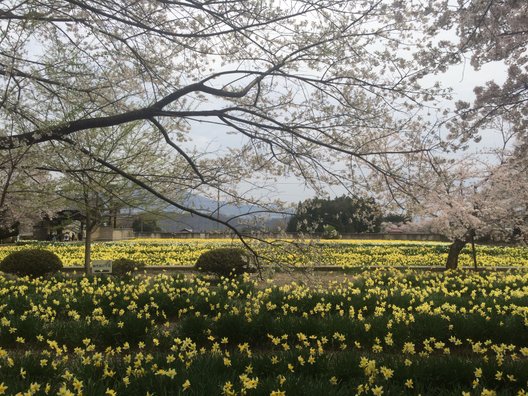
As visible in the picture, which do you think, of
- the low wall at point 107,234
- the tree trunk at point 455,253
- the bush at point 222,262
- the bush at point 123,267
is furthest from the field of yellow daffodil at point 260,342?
the low wall at point 107,234

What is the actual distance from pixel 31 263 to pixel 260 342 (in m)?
7.58

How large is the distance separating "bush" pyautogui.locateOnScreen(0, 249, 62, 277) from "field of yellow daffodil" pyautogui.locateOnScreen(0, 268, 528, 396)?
1651 mm

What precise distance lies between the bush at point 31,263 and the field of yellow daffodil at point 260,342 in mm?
1651

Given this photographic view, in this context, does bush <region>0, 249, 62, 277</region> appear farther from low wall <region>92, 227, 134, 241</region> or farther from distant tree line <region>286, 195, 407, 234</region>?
low wall <region>92, 227, 134, 241</region>

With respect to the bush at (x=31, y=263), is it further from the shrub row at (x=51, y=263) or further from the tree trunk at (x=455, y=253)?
the tree trunk at (x=455, y=253)

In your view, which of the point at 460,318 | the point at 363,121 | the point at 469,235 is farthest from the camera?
the point at 469,235

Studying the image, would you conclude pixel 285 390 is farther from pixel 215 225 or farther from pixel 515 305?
pixel 515 305

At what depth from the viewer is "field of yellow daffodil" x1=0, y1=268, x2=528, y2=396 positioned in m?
3.71

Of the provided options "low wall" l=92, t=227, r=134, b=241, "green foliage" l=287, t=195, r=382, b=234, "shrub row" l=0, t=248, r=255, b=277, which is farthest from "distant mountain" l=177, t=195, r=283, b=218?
"low wall" l=92, t=227, r=134, b=241

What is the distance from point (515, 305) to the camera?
7.21 metres

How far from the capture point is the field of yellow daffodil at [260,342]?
146 inches

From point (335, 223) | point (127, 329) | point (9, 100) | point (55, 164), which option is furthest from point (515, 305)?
point (9, 100)

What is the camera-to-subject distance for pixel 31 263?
37.1ft

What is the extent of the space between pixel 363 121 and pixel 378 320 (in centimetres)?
292
